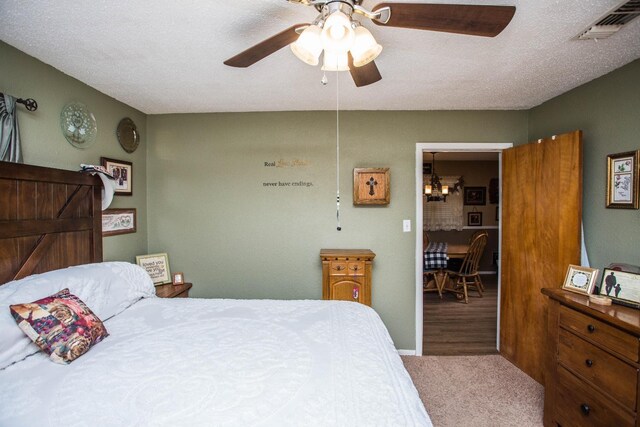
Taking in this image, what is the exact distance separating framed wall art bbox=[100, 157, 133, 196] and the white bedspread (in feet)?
5.00

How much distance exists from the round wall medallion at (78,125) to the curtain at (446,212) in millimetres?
6065

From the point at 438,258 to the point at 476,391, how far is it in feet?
8.25

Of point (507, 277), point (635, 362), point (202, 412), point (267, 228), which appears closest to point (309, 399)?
point (202, 412)

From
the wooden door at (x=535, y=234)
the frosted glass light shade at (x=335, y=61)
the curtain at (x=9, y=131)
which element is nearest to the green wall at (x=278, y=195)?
the wooden door at (x=535, y=234)

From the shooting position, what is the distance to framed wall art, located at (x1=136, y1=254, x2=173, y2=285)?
294cm

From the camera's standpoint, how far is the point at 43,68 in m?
2.03

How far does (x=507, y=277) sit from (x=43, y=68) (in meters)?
4.07

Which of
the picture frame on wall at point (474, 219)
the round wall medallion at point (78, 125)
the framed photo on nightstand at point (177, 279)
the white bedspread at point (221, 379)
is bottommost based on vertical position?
the framed photo on nightstand at point (177, 279)

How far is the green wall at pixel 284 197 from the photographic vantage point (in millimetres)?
3053

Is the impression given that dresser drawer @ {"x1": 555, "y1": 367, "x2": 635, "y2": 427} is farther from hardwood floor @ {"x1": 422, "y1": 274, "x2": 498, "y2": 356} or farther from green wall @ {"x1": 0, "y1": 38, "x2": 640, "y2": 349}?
green wall @ {"x1": 0, "y1": 38, "x2": 640, "y2": 349}

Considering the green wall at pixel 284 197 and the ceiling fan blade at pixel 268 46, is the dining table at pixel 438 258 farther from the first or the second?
the ceiling fan blade at pixel 268 46

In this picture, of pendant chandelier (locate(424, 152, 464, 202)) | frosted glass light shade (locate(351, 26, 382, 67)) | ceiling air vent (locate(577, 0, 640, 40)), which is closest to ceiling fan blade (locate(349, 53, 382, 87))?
frosted glass light shade (locate(351, 26, 382, 67))

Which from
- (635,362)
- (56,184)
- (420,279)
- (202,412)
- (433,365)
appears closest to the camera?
(202,412)

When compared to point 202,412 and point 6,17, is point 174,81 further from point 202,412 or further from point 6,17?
point 202,412
